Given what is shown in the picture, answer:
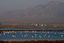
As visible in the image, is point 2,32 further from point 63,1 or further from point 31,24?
point 63,1

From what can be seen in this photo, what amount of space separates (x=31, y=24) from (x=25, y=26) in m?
0.08

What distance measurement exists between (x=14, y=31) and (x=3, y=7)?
34 centimetres

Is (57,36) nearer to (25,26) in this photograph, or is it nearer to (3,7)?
(25,26)

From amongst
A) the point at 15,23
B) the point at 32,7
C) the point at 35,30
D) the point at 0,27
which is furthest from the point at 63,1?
the point at 0,27

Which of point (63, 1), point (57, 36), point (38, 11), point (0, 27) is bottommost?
point (57, 36)

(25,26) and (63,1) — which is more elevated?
(63,1)

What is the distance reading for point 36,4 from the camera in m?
1.73

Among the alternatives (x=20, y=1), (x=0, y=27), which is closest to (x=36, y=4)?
(x=20, y=1)

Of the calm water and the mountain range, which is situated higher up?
the mountain range

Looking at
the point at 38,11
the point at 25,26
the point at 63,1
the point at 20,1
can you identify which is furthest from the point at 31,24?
the point at 63,1

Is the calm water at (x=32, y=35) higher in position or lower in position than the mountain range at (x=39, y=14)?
lower

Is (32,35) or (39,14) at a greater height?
(39,14)

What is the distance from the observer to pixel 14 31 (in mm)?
1693

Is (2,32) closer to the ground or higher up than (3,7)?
closer to the ground
